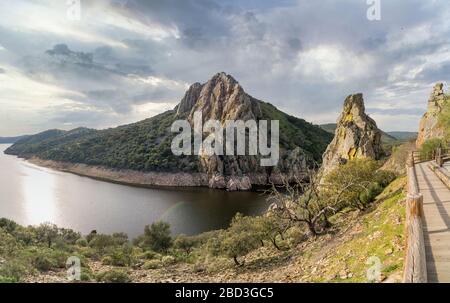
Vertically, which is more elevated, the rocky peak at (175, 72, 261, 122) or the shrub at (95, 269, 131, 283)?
the rocky peak at (175, 72, 261, 122)

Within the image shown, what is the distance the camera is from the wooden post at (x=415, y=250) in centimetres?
825

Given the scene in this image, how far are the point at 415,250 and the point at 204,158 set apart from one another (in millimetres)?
111819

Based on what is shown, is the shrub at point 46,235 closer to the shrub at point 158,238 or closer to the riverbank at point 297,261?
the riverbank at point 297,261

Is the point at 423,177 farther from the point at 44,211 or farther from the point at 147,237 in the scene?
the point at 44,211

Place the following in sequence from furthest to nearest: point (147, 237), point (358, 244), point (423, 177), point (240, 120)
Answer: point (240, 120)
point (147, 237)
point (423, 177)
point (358, 244)

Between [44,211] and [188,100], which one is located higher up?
[188,100]

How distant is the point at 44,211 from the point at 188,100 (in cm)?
11550

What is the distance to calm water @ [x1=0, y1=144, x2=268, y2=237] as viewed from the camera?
194ft

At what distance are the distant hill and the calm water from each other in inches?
791

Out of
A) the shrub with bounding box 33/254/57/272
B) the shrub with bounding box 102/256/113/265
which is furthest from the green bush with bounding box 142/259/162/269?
the shrub with bounding box 33/254/57/272

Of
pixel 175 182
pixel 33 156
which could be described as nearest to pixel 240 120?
pixel 175 182

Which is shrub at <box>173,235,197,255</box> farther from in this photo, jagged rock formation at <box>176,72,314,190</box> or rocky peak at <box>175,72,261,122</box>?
rocky peak at <box>175,72,261,122</box>

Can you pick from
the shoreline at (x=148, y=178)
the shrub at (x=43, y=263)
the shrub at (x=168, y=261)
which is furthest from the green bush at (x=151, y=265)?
the shoreline at (x=148, y=178)
